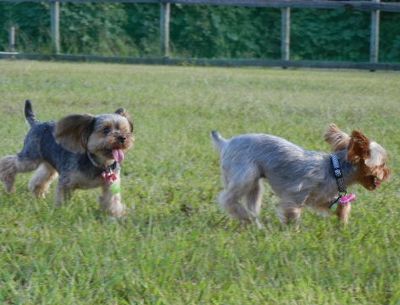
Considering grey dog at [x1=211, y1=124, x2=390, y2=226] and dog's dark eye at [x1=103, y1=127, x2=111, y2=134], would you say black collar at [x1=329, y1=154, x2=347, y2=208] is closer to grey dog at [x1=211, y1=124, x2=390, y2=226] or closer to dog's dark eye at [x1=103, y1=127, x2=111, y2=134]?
grey dog at [x1=211, y1=124, x2=390, y2=226]

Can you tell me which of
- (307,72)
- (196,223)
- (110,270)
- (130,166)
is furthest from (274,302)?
(307,72)

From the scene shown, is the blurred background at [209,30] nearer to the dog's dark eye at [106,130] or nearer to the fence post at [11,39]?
the fence post at [11,39]

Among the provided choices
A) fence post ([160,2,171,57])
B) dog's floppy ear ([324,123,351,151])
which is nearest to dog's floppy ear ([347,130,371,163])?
dog's floppy ear ([324,123,351,151])

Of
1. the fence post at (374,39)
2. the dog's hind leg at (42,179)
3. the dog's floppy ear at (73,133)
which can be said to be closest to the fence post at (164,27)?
the fence post at (374,39)

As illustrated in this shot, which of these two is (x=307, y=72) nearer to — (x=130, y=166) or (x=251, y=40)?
(x=251, y=40)

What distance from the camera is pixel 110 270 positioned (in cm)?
384

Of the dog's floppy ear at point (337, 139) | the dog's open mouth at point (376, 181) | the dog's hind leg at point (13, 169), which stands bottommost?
the dog's hind leg at point (13, 169)

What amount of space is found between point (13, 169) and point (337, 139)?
2.37 meters

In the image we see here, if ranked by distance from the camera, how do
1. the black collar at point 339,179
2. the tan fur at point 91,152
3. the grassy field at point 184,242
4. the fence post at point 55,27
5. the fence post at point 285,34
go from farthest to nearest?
the fence post at point 55,27 → the fence post at point 285,34 → the tan fur at point 91,152 → the black collar at point 339,179 → the grassy field at point 184,242

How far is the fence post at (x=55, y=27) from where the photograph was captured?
76.9ft

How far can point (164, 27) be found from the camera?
2314 cm

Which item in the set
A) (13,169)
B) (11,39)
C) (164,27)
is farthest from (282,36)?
(13,169)

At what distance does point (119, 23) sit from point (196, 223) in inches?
816

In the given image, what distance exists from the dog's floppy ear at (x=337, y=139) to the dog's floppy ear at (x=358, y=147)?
24 centimetres
